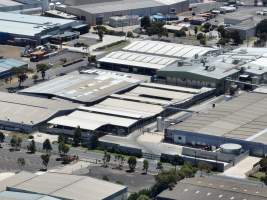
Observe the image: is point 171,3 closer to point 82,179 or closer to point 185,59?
point 185,59

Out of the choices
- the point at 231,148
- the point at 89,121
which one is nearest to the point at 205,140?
the point at 231,148

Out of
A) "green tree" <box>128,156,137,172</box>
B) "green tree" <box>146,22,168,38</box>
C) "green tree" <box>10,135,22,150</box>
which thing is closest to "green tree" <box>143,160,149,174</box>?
"green tree" <box>128,156,137,172</box>

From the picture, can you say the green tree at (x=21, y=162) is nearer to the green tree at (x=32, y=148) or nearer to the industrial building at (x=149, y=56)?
the green tree at (x=32, y=148)

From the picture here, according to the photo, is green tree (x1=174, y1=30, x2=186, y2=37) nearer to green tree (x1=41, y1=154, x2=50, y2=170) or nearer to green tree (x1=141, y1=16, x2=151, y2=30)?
green tree (x1=141, y1=16, x2=151, y2=30)

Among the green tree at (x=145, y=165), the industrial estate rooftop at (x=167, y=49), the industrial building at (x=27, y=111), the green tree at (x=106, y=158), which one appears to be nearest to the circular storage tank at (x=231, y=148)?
the green tree at (x=145, y=165)

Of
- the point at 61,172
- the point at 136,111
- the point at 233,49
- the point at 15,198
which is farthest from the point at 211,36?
the point at 15,198

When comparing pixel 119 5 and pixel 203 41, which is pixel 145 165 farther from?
pixel 119 5
